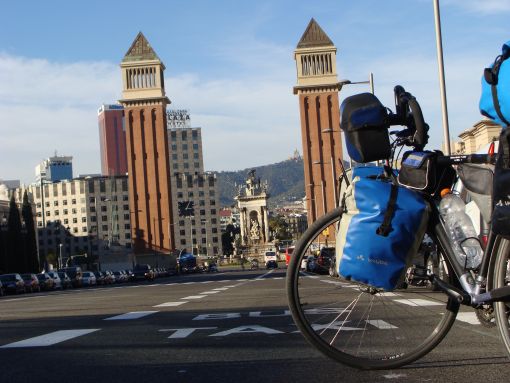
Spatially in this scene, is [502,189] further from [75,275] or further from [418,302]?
[75,275]

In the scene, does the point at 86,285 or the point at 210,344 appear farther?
the point at 86,285

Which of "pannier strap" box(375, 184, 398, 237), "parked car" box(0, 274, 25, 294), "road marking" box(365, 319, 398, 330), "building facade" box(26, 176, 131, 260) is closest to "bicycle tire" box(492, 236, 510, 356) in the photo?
"pannier strap" box(375, 184, 398, 237)

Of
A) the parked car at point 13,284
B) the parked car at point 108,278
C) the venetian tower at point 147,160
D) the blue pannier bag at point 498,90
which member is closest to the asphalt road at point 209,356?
the blue pannier bag at point 498,90

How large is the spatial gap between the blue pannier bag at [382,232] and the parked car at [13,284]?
157 ft

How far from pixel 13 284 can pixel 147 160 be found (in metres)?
80.6

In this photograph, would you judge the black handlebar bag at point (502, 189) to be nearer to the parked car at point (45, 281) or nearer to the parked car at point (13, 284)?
the parked car at point (13, 284)

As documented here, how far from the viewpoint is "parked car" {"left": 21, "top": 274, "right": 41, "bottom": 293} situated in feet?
178

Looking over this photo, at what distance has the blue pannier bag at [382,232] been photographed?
4.88 m

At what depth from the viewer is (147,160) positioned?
Answer: 131m

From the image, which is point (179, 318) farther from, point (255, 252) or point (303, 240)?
point (255, 252)

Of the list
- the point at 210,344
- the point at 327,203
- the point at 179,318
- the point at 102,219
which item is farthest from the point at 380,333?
the point at 102,219

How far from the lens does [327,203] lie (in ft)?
389

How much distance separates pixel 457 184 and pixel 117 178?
17465 centimetres

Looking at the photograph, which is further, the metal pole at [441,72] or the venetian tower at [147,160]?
the venetian tower at [147,160]
